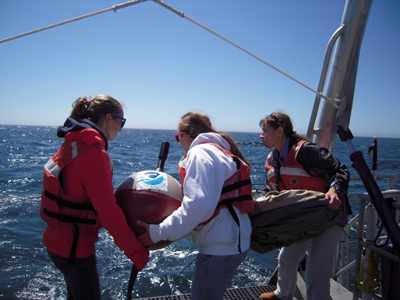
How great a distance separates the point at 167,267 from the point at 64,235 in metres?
4.14

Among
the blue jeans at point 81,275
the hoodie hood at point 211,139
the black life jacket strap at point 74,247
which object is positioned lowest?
the blue jeans at point 81,275

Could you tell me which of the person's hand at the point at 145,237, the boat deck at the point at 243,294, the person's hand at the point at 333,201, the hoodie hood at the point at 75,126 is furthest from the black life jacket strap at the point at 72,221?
the person's hand at the point at 333,201

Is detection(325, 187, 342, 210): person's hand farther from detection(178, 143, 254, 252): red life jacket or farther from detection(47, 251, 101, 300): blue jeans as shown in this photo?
detection(47, 251, 101, 300): blue jeans

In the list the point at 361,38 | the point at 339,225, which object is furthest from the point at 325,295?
the point at 361,38

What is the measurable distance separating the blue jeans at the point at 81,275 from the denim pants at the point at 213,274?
744 millimetres

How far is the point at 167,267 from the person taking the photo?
5637 mm

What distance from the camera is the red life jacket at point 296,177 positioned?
2.49 m

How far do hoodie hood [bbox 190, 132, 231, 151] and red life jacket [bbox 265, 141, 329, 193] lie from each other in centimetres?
88

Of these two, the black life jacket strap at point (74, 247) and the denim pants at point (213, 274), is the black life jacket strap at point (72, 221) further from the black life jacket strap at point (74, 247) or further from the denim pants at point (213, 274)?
the denim pants at point (213, 274)

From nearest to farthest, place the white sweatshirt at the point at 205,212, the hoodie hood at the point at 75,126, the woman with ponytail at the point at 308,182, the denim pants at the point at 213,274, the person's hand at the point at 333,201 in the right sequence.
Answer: the white sweatshirt at the point at 205,212 → the denim pants at the point at 213,274 → the hoodie hood at the point at 75,126 → the person's hand at the point at 333,201 → the woman with ponytail at the point at 308,182

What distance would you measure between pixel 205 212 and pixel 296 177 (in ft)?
4.25

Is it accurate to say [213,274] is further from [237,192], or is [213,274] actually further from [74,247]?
[74,247]

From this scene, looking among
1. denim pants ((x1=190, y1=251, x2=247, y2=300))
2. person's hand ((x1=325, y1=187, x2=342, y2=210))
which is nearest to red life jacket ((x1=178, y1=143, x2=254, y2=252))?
denim pants ((x1=190, y1=251, x2=247, y2=300))

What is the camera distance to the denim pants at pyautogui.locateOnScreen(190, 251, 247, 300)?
174 centimetres
